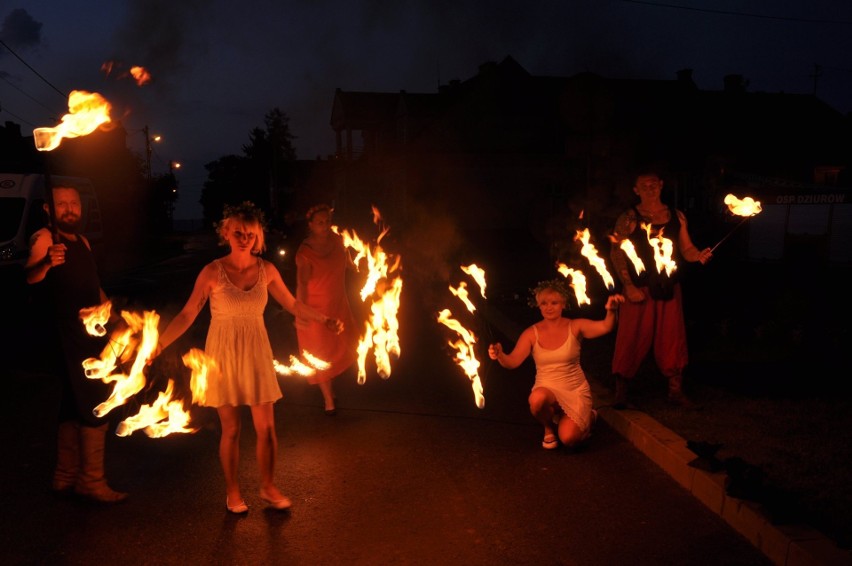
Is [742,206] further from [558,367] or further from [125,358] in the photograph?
[125,358]

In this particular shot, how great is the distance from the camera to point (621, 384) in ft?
22.9

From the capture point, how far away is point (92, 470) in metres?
5.14

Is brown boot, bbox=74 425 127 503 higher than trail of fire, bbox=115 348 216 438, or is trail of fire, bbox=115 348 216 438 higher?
trail of fire, bbox=115 348 216 438

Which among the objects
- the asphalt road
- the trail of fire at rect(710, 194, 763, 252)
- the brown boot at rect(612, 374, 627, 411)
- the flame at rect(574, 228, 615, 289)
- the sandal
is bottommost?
the asphalt road

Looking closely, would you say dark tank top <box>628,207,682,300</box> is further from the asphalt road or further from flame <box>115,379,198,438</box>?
flame <box>115,379,198,438</box>

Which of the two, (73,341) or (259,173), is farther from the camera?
(259,173)

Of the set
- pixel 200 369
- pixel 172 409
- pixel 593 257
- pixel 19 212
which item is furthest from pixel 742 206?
pixel 19 212

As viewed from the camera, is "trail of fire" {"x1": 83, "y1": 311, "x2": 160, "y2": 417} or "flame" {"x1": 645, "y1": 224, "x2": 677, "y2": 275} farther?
"flame" {"x1": 645, "y1": 224, "x2": 677, "y2": 275}

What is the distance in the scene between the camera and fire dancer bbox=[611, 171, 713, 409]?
681 cm

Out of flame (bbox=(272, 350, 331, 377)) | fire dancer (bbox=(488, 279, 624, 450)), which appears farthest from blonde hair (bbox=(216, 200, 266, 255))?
flame (bbox=(272, 350, 331, 377))

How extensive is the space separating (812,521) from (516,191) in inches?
1137

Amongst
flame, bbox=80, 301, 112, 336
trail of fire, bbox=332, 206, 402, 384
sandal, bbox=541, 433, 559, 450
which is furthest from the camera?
trail of fire, bbox=332, 206, 402, 384

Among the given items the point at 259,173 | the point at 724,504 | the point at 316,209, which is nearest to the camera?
the point at 724,504

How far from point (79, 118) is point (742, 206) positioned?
17.6ft
